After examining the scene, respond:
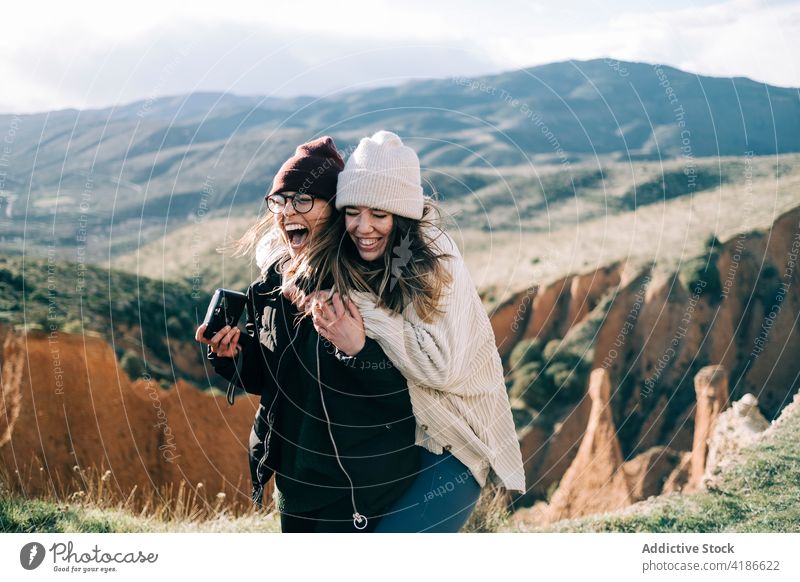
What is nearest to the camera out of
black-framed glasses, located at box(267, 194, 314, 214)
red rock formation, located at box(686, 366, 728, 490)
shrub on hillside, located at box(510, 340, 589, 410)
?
black-framed glasses, located at box(267, 194, 314, 214)

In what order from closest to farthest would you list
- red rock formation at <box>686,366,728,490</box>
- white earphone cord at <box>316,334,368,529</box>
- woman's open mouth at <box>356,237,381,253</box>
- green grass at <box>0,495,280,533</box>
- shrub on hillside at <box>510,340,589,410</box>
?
1. white earphone cord at <box>316,334,368,529</box>
2. woman's open mouth at <box>356,237,381,253</box>
3. green grass at <box>0,495,280,533</box>
4. red rock formation at <box>686,366,728,490</box>
5. shrub on hillside at <box>510,340,589,410</box>

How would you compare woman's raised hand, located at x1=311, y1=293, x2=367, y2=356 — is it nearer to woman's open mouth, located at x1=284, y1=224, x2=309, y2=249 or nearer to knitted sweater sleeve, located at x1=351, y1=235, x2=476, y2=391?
knitted sweater sleeve, located at x1=351, y1=235, x2=476, y2=391

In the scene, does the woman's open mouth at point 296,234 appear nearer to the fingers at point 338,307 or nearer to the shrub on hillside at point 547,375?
the fingers at point 338,307

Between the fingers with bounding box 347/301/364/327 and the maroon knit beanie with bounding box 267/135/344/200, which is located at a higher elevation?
the maroon knit beanie with bounding box 267/135/344/200

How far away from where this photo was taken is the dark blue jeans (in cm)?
336

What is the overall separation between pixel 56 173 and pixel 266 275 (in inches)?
789

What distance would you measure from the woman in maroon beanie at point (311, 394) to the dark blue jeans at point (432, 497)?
0.14 feet

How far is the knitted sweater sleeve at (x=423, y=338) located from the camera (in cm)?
322

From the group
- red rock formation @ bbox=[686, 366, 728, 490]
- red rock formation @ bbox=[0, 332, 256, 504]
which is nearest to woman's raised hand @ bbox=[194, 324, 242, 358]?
red rock formation @ bbox=[0, 332, 256, 504]

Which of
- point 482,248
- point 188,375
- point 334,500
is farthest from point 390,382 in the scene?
point 482,248

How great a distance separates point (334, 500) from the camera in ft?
11.1

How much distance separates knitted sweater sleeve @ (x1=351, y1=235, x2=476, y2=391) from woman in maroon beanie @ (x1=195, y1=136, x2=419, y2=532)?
0.20ft

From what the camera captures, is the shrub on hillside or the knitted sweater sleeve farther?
the shrub on hillside

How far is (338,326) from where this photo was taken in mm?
3123
